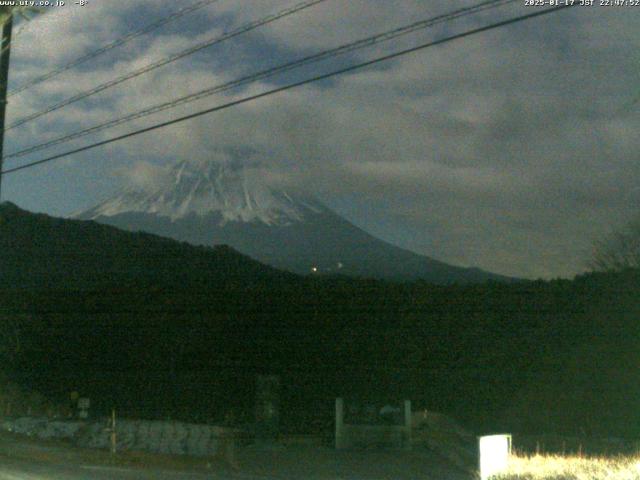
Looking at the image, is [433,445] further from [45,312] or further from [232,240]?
[232,240]

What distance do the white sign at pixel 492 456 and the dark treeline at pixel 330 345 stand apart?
9588 mm

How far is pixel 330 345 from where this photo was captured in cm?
2512

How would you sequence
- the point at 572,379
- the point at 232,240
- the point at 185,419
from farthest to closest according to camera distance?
1. the point at 232,240
2. the point at 185,419
3. the point at 572,379

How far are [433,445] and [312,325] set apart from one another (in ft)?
26.4

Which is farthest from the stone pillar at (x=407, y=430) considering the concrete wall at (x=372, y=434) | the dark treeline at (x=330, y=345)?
the dark treeline at (x=330, y=345)

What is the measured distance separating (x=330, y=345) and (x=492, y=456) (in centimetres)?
1368

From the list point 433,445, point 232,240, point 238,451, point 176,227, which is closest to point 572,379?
point 433,445

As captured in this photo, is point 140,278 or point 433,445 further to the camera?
point 140,278

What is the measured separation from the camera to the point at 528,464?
12.2m

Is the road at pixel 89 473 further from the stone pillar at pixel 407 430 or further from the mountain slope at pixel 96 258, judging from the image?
the mountain slope at pixel 96 258

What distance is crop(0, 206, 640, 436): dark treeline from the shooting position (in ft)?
70.7

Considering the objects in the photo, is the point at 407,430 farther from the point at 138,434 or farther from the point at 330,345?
the point at 330,345

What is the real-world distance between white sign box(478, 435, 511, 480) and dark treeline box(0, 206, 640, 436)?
31.5ft

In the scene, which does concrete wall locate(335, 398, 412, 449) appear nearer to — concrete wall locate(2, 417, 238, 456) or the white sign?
concrete wall locate(2, 417, 238, 456)
